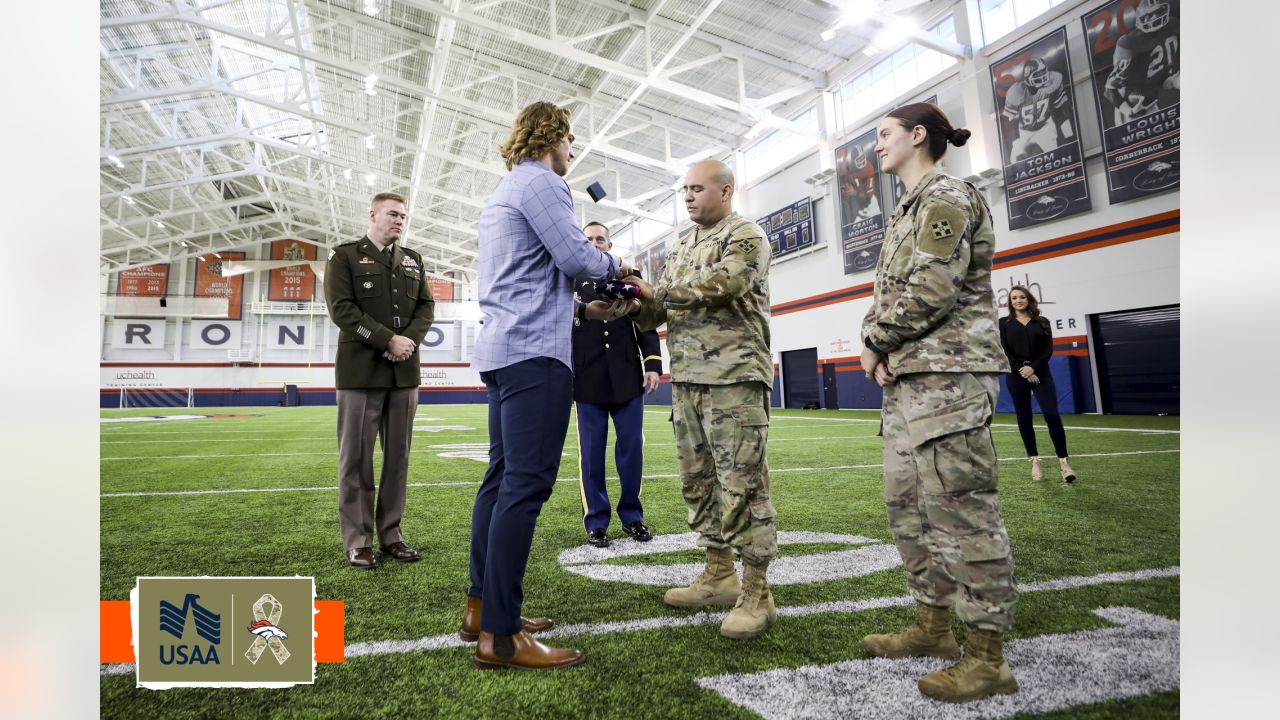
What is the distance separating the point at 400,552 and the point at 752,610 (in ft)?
5.80

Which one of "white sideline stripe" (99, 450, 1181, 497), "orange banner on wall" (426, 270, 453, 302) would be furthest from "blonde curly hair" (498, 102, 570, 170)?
"orange banner on wall" (426, 270, 453, 302)

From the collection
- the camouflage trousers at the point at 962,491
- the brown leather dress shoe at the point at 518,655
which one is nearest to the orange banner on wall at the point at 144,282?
the brown leather dress shoe at the point at 518,655

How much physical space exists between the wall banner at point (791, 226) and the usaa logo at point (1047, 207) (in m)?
6.05

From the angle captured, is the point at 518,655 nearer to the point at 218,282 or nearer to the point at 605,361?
the point at 605,361

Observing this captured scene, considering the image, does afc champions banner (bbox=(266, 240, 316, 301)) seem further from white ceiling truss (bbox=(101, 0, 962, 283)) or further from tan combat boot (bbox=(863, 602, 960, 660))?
tan combat boot (bbox=(863, 602, 960, 660))

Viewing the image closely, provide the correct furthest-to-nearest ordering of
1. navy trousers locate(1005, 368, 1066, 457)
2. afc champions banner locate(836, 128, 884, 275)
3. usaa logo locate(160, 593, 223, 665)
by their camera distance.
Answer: afc champions banner locate(836, 128, 884, 275) → navy trousers locate(1005, 368, 1066, 457) → usaa logo locate(160, 593, 223, 665)

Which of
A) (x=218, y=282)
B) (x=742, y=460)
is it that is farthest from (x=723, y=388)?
(x=218, y=282)

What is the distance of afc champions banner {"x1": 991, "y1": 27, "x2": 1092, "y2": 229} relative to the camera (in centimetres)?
1062

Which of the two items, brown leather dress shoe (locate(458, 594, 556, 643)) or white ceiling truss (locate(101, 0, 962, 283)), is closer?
brown leather dress shoe (locate(458, 594, 556, 643))

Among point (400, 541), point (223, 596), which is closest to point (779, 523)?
point (400, 541)

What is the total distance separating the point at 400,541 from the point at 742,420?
73.3 inches

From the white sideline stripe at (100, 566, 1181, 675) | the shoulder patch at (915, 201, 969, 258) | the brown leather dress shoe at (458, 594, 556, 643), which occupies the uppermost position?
the shoulder patch at (915, 201, 969, 258)

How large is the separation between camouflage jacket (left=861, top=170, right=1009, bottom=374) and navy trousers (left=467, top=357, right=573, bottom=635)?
934 millimetres

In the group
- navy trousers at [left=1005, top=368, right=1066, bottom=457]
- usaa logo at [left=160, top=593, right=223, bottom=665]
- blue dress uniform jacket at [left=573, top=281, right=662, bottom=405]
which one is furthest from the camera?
navy trousers at [left=1005, top=368, right=1066, bottom=457]
